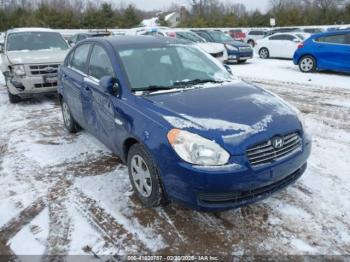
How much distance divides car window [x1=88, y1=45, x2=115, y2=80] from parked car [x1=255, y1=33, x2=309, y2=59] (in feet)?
49.9

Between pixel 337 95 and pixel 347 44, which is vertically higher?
pixel 347 44

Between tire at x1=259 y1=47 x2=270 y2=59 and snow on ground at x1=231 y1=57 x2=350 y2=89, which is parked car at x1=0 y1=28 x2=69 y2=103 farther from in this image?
tire at x1=259 y1=47 x2=270 y2=59

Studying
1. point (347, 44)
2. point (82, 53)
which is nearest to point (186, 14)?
point (347, 44)

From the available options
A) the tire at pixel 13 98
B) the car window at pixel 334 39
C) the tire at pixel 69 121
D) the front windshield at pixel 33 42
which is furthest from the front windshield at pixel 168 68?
the car window at pixel 334 39

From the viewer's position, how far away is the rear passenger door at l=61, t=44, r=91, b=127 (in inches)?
199

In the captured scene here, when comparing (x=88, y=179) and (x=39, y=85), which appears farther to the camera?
(x=39, y=85)

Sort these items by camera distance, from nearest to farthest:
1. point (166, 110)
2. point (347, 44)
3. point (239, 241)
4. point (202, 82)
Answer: point (239, 241), point (166, 110), point (202, 82), point (347, 44)

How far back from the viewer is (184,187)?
2.99 meters

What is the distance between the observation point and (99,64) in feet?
14.9

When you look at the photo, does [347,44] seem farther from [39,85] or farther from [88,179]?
[88,179]

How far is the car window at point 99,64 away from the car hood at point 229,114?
3.03ft

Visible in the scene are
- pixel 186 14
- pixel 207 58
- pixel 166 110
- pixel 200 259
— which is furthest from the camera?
pixel 186 14

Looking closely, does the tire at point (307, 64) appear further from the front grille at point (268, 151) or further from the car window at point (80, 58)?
the front grille at point (268, 151)

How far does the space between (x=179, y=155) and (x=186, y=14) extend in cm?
6567
